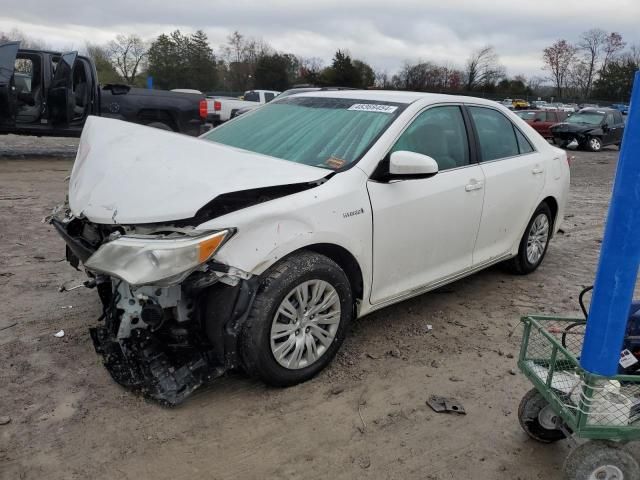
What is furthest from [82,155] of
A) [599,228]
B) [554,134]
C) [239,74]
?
[239,74]

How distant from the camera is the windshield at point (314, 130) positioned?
3.69 m

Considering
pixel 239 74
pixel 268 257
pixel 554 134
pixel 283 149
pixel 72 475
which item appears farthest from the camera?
pixel 239 74

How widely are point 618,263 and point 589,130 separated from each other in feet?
69.1

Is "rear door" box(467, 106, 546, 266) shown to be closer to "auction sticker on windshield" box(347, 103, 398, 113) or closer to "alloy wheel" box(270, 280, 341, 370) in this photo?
"auction sticker on windshield" box(347, 103, 398, 113)

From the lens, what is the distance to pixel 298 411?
3.07 metres

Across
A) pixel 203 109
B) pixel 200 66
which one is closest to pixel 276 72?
pixel 200 66

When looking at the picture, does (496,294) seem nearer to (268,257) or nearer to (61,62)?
(268,257)

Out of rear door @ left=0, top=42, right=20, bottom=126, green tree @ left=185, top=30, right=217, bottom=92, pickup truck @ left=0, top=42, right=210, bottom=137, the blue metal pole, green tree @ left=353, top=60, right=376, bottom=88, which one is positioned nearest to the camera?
the blue metal pole

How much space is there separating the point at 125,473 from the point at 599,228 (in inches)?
284

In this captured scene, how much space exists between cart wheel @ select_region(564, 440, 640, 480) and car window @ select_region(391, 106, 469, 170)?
2106mm

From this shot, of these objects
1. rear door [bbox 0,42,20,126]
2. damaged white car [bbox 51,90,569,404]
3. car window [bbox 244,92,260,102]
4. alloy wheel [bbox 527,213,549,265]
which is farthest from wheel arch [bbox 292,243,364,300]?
car window [bbox 244,92,260,102]

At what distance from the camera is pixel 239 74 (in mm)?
58594

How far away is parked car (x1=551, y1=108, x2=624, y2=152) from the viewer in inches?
821

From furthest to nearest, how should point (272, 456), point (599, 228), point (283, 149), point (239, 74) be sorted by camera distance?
point (239, 74) < point (599, 228) < point (283, 149) < point (272, 456)
